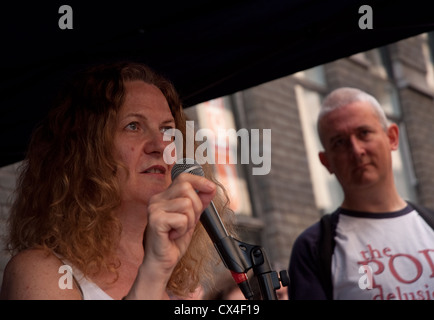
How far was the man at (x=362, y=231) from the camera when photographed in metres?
3.27

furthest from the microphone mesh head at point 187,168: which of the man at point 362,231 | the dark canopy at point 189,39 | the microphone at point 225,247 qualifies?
the man at point 362,231

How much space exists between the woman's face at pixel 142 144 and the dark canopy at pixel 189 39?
39 cm

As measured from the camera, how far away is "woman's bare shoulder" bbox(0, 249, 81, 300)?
6.59ft

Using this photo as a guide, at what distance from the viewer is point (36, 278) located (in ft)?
6.69

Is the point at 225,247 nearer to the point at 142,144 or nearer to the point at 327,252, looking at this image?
the point at 142,144

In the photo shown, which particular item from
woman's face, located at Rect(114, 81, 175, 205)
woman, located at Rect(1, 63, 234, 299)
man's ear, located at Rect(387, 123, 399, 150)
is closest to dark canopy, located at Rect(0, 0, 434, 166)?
woman, located at Rect(1, 63, 234, 299)

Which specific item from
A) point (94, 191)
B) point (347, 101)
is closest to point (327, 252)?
point (347, 101)

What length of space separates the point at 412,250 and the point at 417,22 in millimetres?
1029

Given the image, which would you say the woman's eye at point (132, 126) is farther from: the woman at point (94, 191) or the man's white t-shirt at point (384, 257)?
the man's white t-shirt at point (384, 257)

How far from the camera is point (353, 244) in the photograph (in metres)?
3.40

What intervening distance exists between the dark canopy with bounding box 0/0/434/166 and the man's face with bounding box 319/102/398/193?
527mm

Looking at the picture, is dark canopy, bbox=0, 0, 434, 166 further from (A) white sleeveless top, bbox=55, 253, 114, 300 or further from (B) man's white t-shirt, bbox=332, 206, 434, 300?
(A) white sleeveless top, bbox=55, 253, 114, 300

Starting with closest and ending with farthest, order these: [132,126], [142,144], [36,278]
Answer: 1. [36,278]
2. [142,144]
3. [132,126]

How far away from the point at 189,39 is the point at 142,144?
3.07 ft
